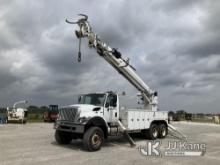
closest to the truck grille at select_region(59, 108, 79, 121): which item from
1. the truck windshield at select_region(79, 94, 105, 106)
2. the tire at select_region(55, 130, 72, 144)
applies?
the tire at select_region(55, 130, 72, 144)

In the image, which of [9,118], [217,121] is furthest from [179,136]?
[217,121]

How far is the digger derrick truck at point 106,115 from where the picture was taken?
14.0 m

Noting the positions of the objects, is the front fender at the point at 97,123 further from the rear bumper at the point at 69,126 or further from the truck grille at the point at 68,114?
the truck grille at the point at 68,114

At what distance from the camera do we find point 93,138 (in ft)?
44.7

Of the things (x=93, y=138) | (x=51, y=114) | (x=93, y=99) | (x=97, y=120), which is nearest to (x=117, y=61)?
(x=93, y=99)

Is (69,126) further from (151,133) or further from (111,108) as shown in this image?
(151,133)

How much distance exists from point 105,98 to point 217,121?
120ft

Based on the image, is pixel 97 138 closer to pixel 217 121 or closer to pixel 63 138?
pixel 63 138

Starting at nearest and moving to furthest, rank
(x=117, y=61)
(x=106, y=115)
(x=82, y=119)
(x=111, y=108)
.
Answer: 1. (x=82, y=119)
2. (x=106, y=115)
3. (x=111, y=108)
4. (x=117, y=61)

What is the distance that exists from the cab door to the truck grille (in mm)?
1641

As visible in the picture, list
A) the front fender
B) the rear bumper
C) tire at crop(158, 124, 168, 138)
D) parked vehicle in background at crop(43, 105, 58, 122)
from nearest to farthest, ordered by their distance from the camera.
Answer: the rear bumper, the front fender, tire at crop(158, 124, 168, 138), parked vehicle in background at crop(43, 105, 58, 122)

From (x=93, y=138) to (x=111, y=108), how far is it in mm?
2348

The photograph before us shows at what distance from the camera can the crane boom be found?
16.3 metres

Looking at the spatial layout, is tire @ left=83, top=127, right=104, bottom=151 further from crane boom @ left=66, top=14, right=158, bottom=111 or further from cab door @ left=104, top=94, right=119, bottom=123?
crane boom @ left=66, top=14, right=158, bottom=111
